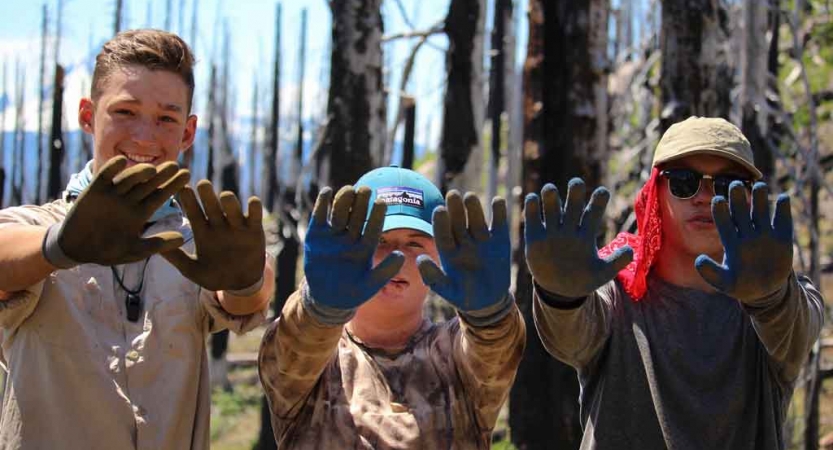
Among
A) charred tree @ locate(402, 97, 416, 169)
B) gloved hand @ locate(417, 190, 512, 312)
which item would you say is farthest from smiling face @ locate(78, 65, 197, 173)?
charred tree @ locate(402, 97, 416, 169)

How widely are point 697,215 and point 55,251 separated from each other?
1.48 meters

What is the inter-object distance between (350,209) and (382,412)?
1.60 ft

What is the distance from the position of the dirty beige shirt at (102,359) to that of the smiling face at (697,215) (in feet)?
3.39

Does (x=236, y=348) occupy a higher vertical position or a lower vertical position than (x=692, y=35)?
lower

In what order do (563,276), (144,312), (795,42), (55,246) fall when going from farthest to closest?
1. (795,42)
2. (144,312)
3. (563,276)
4. (55,246)

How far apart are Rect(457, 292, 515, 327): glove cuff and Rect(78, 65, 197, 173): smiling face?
83 centimetres

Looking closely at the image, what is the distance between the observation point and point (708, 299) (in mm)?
2648

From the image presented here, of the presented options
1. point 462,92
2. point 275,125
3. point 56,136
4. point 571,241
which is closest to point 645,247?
point 571,241

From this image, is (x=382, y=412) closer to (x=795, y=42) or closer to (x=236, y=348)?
(x=795, y=42)

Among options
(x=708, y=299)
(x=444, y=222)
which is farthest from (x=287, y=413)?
(x=708, y=299)

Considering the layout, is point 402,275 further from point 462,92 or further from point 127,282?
point 462,92

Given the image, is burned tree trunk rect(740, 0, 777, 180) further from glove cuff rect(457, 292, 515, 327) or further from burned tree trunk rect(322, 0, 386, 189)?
glove cuff rect(457, 292, 515, 327)

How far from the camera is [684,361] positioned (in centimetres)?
258

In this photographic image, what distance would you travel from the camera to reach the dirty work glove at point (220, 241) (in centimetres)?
222
